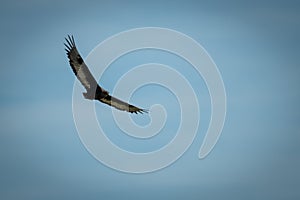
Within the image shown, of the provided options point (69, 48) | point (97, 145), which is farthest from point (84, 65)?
point (97, 145)

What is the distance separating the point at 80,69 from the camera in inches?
2960

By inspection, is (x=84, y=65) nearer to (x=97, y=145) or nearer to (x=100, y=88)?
(x=100, y=88)

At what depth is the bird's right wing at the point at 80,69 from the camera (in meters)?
74.8

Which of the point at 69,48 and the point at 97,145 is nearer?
the point at 69,48

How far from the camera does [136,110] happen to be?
77.0 meters

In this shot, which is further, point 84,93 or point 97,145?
point 97,145

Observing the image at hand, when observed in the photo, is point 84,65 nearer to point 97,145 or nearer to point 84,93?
point 84,93

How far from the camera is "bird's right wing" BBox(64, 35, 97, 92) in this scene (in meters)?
74.8

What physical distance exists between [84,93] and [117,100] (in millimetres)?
2465

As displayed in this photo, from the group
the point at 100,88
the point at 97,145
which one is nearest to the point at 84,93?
the point at 100,88

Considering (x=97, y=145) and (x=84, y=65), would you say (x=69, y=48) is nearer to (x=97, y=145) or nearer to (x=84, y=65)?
(x=84, y=65)

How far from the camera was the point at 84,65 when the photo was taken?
7519 centimetres

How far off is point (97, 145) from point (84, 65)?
685cm

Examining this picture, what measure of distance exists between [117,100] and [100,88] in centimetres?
167
